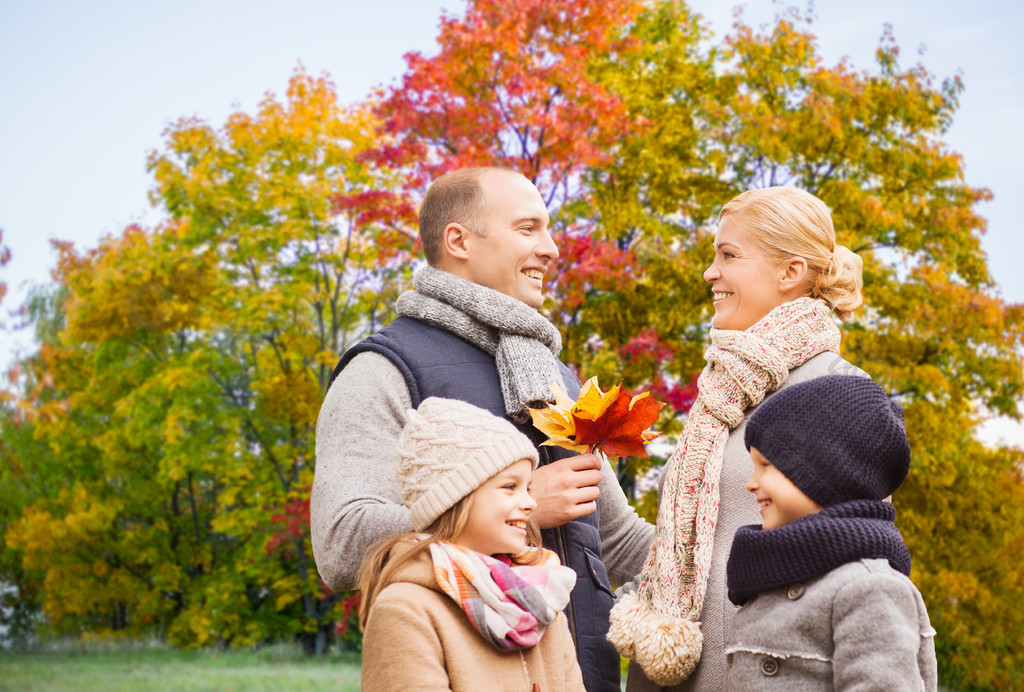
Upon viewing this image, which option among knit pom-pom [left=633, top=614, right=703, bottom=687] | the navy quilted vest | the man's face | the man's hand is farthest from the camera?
the man's face

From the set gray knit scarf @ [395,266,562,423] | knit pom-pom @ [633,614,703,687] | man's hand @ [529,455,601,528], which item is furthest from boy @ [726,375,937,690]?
gray knit scarf @ [395,266,562,423]

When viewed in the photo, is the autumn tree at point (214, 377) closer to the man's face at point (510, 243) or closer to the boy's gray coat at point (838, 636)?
the man's face at point (510, 243)

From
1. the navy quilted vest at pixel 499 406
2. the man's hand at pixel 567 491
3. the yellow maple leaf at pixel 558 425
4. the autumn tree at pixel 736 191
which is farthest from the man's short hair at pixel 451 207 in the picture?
the autumn tree at pixel 736 191

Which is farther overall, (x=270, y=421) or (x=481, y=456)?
(x=270, y=421)

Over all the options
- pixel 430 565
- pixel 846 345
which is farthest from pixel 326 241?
pixel 430 565

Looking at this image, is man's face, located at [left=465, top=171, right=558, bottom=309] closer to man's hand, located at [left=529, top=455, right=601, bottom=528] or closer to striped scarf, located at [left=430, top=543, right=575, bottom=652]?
man's hand, located at [left=529, top=455, right=601, bottom=528]

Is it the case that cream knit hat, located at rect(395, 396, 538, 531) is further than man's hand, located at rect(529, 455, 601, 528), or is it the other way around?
man's hand, located at rect(529, 455, 601, 528)

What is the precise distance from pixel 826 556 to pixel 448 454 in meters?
0.81

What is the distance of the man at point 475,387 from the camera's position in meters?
2.24

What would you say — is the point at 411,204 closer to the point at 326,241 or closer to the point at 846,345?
the point at 326,241

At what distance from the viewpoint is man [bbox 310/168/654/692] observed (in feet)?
7.34

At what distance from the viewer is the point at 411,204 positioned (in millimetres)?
10625

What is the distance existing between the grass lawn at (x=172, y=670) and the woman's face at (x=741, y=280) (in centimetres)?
896

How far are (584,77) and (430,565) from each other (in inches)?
357
